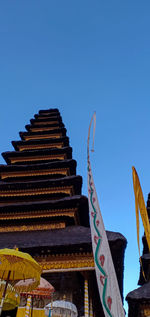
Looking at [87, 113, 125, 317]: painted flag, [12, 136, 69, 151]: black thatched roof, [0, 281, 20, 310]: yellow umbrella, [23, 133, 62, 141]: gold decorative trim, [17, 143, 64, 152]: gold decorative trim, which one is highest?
[23, 133, 62, 141]: gold decorative trim

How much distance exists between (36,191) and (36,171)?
2217mm

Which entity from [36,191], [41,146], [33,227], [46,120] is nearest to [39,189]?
[36,191]

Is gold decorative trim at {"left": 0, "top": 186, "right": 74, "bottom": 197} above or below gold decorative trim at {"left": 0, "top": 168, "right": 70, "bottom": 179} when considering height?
below

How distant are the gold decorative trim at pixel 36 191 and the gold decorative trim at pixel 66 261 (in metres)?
4.79

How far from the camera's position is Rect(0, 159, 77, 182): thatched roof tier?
16594mm

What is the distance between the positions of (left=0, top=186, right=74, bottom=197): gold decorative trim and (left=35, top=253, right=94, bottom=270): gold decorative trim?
479 cm

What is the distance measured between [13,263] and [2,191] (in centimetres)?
960

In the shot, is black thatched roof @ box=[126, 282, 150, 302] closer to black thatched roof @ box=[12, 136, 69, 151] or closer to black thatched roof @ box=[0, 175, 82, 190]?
black thatched roof @ box=[0, 175, 82, 190]

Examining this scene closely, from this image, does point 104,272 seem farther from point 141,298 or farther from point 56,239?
point 141,298

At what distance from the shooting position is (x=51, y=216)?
13.1 metres

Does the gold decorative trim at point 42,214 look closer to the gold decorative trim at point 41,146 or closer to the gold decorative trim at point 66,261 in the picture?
the gold decorative trim at point 66,261

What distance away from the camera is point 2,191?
613 inches

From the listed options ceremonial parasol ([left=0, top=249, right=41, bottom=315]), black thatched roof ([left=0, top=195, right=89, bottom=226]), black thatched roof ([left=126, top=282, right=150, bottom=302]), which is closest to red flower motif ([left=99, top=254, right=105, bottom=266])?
ceremonial parasol ([left=0, top=249, right=41, bottom=315])

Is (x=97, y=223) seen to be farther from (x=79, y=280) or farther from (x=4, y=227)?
(x=4, y=227)
